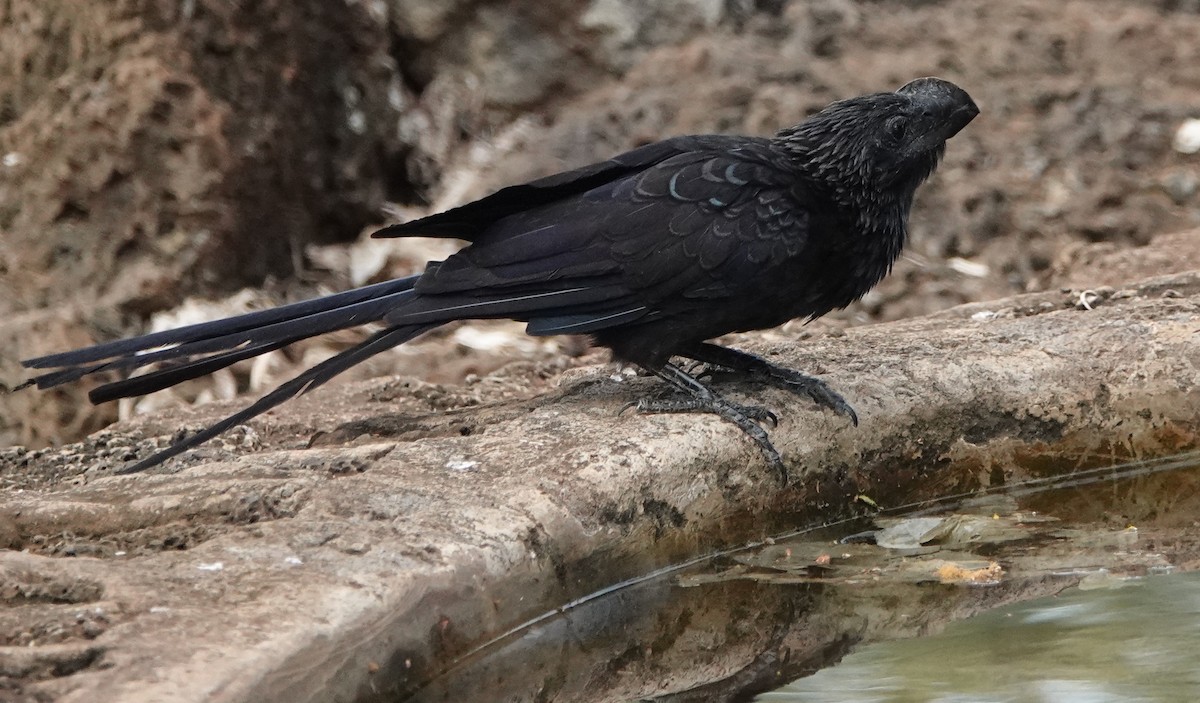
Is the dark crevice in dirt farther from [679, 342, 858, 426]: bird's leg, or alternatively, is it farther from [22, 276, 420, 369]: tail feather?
[679, 342, 858, 426]: bird's leg

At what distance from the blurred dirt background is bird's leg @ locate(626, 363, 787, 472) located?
107 cm

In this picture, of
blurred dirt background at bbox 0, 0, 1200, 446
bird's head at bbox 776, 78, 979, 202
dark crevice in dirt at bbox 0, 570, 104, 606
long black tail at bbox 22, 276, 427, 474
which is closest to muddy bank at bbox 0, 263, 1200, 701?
dark crevice in dirt at bbox 0, 570, 104, 606

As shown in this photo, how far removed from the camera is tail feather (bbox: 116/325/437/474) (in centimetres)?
325

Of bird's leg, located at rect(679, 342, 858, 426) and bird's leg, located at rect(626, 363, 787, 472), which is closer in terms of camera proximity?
bird's leg, located at rect(626, 363, 787, 472)

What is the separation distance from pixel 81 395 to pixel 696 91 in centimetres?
322

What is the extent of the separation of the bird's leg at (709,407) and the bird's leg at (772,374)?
177mm

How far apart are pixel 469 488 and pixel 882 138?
1692mm

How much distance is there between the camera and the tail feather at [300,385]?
325cm

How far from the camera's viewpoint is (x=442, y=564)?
267cm

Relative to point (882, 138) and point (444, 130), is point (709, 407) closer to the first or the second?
point (882, 138)

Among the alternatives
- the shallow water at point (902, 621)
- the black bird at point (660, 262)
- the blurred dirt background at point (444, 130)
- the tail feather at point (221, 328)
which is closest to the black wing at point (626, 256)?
the black bird at point (660, 262)

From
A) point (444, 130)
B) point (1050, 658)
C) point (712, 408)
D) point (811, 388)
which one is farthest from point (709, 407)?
point (444, 130)

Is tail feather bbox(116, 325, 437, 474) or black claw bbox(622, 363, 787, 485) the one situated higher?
tail feather bbox(116, 325, 437, 474)

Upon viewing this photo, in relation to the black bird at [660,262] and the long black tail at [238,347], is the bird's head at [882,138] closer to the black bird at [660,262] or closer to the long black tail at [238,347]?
the black bird at [660,262]
